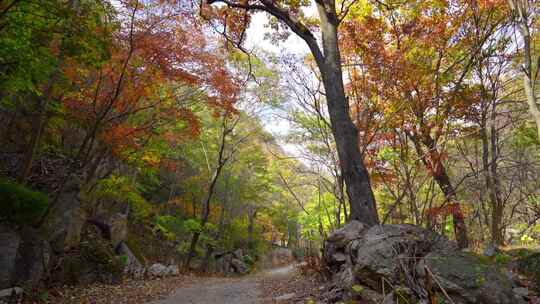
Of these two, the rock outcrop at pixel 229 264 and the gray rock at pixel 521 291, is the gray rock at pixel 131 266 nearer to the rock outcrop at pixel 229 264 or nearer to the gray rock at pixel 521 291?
the rock outcrop at pixel 229 264

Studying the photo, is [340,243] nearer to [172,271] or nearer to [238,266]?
[172,271]

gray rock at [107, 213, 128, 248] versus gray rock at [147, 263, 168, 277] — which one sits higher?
gray rock at [107, 213, 128, 248]

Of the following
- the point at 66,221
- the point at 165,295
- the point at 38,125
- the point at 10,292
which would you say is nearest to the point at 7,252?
the point at 10,292

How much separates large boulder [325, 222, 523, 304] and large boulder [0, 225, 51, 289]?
5.51 meters

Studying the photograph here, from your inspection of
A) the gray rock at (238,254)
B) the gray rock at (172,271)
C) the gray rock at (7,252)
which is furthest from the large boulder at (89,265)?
the gray rock at (238,254)

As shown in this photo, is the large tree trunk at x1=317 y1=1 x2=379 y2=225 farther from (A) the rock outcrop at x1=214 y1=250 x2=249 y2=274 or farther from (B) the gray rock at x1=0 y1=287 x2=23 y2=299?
(A) the rock outcrop at x1=214 y1=250 x2=249 y2=274

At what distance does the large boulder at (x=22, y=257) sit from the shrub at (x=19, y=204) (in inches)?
7.8

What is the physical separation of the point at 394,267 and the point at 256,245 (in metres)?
19.7

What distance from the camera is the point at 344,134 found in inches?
196

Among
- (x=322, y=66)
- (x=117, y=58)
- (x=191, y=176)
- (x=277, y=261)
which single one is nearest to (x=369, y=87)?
(x=322, y=66)

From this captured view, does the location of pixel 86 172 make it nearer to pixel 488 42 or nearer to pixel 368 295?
pixel 368 295

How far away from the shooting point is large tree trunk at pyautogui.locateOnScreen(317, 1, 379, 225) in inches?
188

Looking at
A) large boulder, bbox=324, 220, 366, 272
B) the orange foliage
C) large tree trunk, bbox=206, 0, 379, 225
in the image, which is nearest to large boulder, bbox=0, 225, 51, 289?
the orange foliage

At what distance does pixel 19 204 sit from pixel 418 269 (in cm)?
666
